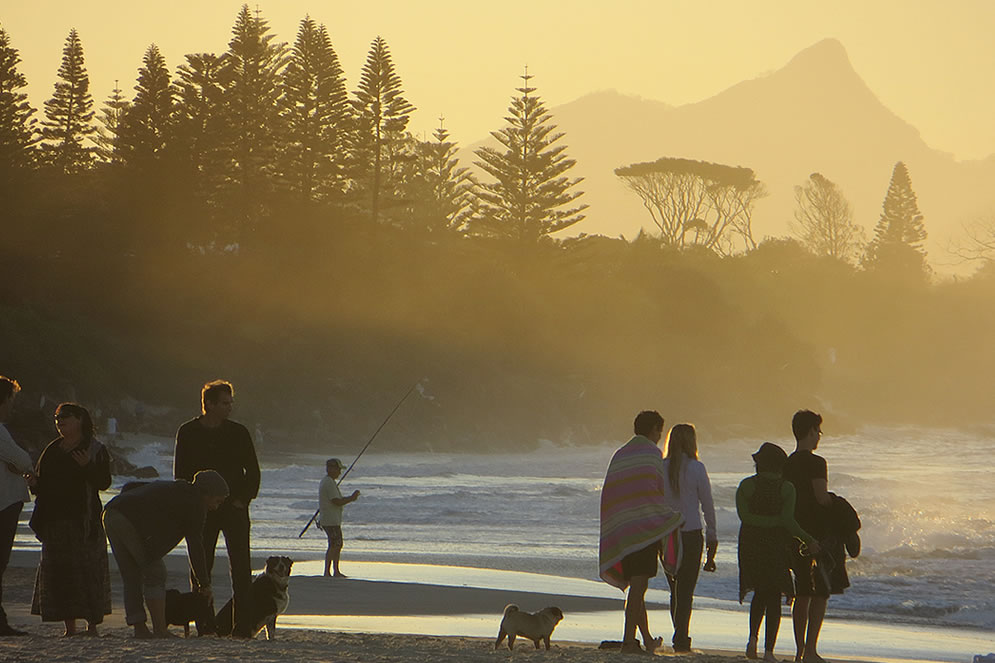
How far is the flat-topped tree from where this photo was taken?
85.2m

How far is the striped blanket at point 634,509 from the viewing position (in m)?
6.50

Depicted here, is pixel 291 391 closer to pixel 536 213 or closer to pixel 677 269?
pixel 536 213

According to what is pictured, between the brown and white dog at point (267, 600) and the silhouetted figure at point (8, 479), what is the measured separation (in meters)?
0.96

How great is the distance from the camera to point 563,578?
11930 mm

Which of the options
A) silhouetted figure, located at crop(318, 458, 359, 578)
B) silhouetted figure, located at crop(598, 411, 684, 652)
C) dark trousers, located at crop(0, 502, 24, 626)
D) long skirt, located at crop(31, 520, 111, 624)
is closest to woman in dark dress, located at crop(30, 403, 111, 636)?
long skirt, located at crop(31, 520, 111, 624)

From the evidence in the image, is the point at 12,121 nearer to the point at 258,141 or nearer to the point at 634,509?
the point at 258,141

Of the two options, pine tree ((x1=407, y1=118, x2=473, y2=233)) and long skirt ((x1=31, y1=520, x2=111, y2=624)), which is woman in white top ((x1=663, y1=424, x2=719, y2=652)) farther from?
pine tree ((x1=407, y1=118, x2=473, y2=233))

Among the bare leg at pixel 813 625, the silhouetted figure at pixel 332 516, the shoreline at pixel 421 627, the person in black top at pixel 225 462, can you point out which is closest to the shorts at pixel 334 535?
the silhouetted figure at pixel 332 516

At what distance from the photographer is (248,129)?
1855 inches

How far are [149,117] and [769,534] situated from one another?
41927 mm

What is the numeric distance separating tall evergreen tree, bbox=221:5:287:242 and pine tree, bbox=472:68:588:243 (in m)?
10.8

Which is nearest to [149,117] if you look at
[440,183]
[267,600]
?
[440,183]

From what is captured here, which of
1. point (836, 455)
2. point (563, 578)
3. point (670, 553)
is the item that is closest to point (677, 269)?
point (836, 455)

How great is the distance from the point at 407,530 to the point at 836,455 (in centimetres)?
3500
